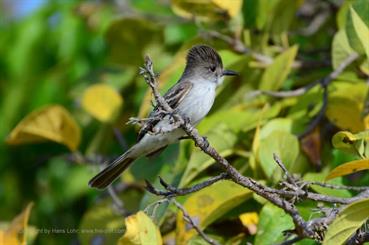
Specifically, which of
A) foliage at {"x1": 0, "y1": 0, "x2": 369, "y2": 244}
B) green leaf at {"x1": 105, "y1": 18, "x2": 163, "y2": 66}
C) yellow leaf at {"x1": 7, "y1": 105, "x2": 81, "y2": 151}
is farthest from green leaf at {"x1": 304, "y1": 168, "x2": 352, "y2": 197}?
green leaf at {"x1": 105, "y1": 18, "x2": 163, "y2": 66}

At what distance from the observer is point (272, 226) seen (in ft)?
8.48

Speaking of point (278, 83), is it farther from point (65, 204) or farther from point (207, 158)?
point (65, 204)

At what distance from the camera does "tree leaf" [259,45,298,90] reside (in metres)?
3.11

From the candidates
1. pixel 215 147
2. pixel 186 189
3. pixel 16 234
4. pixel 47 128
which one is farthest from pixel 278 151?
pixel 47 128

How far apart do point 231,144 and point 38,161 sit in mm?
1288

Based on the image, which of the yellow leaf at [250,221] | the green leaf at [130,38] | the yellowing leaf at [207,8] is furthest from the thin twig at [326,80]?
the green leaf at [130,38]

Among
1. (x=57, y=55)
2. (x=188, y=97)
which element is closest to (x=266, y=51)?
(x=188, y=97)

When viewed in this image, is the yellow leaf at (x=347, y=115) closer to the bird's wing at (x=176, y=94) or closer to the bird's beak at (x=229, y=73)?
the bird's beak at (x=229, y=73)

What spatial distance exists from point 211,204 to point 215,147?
1.00 feet

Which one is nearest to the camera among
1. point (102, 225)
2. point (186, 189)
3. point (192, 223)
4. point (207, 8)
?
point (186, 189)

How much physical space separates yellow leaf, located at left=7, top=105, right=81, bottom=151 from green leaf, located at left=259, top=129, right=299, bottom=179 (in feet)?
3.09

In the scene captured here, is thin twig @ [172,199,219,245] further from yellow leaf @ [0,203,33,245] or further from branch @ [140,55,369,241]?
yellow leaf @ [0,203,33,245]

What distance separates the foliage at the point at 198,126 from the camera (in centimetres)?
277

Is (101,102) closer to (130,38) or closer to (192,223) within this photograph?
(130,38)
